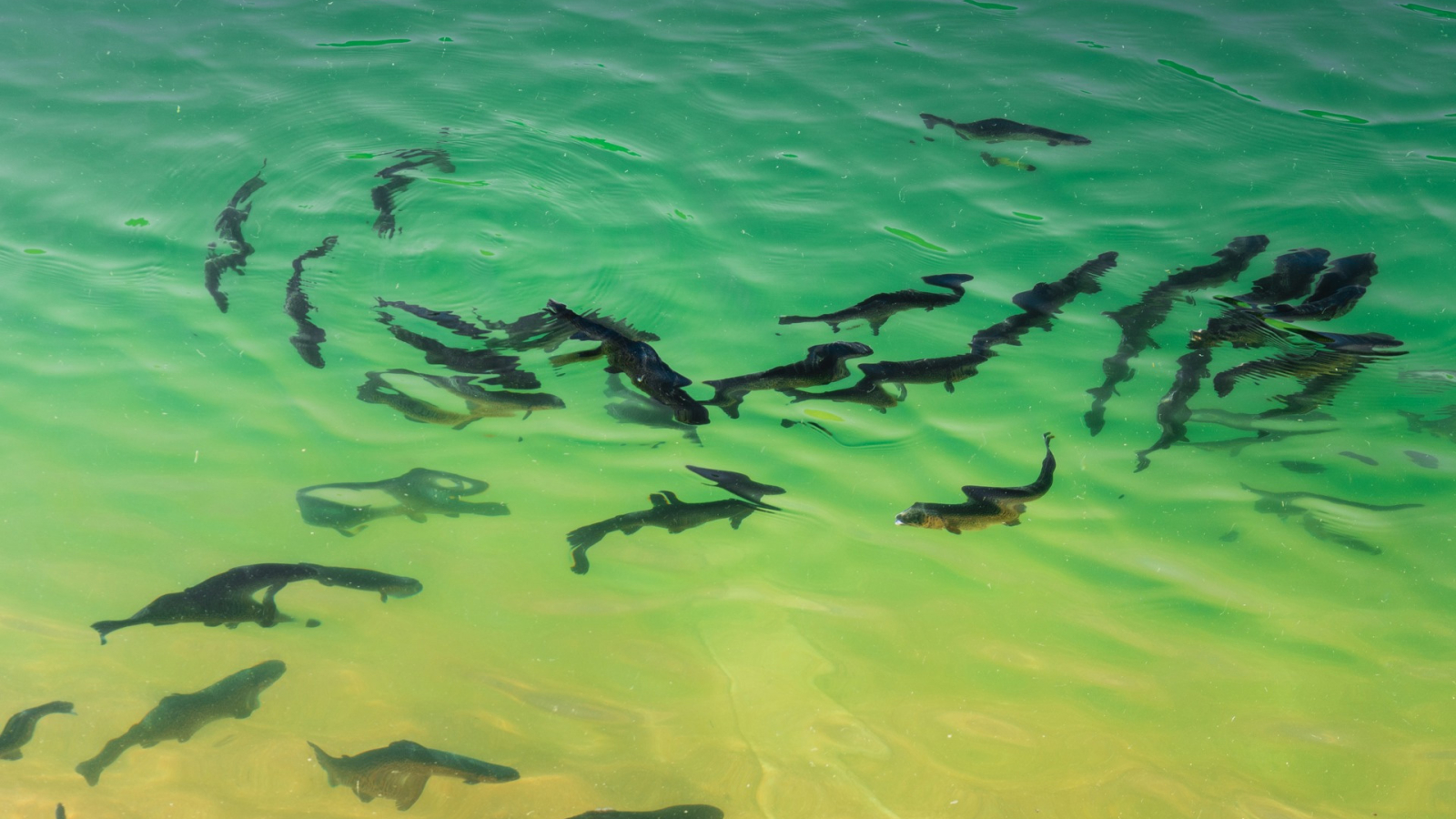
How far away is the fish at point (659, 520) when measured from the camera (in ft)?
13.2

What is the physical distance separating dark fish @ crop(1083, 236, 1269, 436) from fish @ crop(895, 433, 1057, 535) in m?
0.84

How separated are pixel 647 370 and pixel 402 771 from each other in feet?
7.00

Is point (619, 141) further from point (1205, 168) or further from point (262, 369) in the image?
point (1205, 168)

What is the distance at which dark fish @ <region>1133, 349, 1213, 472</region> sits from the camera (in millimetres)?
4410

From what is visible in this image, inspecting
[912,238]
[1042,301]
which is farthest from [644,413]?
[1042,301]

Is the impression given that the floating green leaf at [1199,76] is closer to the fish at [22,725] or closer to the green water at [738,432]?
the green water at [738,432]

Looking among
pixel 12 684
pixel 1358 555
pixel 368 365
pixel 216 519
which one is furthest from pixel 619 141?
pixel 1358 555

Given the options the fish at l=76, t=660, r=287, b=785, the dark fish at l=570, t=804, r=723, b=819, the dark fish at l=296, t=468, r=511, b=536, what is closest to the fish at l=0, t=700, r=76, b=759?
the fish at l=76, t=660, r=287, b=785

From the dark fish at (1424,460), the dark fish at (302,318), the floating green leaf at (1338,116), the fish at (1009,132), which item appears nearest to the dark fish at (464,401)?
the dark fish at (302,318)

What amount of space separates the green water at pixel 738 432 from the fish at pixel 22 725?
0.16 ft

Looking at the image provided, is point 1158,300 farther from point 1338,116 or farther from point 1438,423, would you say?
point 1338,116

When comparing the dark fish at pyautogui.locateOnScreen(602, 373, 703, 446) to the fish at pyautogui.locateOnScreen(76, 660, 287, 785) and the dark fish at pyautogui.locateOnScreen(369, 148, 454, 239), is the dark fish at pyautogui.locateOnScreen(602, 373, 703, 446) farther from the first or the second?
the dark fish at pyautogui.locateOnScreen(369, 148, 454, 239)

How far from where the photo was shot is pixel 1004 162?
20.4 feet

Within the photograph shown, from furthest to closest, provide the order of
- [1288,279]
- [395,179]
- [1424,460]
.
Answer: [395,179], [1288,279], [1424,460]
